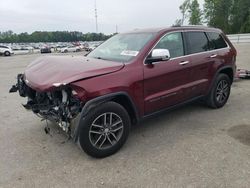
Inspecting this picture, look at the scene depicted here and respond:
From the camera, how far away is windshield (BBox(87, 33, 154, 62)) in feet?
13.5

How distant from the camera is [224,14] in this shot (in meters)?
64.3

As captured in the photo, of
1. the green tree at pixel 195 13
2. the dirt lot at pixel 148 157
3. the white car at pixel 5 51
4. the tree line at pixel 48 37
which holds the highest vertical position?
the green tree at pixel 195 13

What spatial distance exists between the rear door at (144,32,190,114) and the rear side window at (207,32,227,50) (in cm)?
100

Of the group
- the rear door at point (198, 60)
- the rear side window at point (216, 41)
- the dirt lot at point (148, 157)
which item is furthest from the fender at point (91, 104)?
the rear side window at point (216, 41)

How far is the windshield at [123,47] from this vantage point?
411 cm

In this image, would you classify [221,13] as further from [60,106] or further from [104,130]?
[60,106]

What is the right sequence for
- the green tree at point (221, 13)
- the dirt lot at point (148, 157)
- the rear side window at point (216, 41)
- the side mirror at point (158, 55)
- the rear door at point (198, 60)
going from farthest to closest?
1. the green tree at point (221, 13)
2. the rear side window at point (216, 41)
3. the rear door at point (198, 60)
4. the side mirror at point (158, 55)
5. the dirt lot at point (148, 157)

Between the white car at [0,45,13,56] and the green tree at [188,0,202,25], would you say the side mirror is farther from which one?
the green tree at [188,0,202,25]

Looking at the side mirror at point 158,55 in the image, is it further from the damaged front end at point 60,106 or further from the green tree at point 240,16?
the green tree at point 240,16

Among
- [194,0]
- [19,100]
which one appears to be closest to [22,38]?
[194,0]

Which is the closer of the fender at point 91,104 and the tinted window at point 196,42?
the fender at point 91,104

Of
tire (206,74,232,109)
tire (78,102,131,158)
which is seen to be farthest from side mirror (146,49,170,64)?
tire (206,74,232,109)

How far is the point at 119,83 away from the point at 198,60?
A: 1919mm

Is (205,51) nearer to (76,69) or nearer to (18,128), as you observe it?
(76,69)
